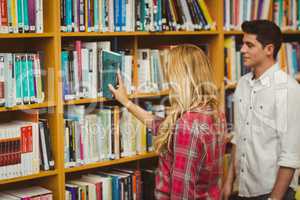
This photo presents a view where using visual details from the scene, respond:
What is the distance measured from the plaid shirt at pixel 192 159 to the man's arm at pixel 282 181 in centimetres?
50

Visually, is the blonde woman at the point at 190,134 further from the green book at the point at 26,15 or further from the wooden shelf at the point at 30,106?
the green book at the point at 26,15

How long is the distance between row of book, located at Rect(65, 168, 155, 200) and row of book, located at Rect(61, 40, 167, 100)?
20.0 inches

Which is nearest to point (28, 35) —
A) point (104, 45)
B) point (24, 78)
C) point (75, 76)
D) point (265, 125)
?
Result: point (24, 78)

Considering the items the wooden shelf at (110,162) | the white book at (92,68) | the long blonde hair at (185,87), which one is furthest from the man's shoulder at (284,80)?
the white book at (92,68)

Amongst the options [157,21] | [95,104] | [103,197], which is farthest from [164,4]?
[103,197]

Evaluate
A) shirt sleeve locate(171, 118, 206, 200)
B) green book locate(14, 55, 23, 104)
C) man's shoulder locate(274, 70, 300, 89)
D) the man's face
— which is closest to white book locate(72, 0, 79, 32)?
green book locate(14, 55, 23, 104)

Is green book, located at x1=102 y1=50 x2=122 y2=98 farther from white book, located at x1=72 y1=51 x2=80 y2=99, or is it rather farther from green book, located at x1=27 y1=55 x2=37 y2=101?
green book, located at x1=27 y1=55 x2=37 y2=101

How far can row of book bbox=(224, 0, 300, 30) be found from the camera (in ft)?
11.7

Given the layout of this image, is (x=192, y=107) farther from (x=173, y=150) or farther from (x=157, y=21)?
(x=157, y=21)

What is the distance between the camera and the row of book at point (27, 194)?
272cm

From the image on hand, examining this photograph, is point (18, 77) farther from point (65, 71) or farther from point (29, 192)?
point (29, 192)

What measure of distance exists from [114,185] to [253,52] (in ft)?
3.70

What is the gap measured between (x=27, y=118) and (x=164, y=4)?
3.59ft

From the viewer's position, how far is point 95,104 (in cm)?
306
